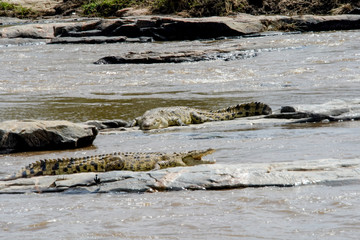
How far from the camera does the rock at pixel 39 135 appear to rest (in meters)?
6.75

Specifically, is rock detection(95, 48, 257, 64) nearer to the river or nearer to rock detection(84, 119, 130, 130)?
the river

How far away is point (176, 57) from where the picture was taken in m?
17.5

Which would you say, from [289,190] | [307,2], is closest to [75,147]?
[289,190]

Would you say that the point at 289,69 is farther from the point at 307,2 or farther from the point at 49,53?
the point at 307,2

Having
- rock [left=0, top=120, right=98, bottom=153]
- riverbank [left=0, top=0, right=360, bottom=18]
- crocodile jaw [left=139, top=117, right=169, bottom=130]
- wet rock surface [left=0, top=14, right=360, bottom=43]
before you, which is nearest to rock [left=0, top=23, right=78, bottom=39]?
wet rock surface [left=0, top=14, right=360, bottom=43]

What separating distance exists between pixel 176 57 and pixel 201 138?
10.6 metres

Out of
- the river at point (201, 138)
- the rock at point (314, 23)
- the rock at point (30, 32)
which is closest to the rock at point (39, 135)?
the river at point (201, 138)

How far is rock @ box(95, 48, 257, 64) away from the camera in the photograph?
57.4 feet

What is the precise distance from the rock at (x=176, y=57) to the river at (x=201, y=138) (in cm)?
63

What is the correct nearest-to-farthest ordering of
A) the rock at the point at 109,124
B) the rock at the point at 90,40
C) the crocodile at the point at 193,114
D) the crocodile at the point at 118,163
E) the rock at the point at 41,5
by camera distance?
1. the crocodile at the point at 118,163
2. the rock at the point at 109,124
3. the crocodile at the point at 193,114
4. the rock at the point at 90,40
5. the rock at the point at 41,5

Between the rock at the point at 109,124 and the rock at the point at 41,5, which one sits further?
the rock at the point at 41,5

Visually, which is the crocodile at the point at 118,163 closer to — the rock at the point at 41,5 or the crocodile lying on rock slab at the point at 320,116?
the crocodile lying on rock slab at the point at 320,116

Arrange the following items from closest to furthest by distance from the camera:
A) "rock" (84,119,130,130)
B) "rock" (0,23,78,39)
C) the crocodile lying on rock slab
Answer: the crocodile lying on rock slab, "rock" (84,119,130,130), "rock" (0,23,78,39)

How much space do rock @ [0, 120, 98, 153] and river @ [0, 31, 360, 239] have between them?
0.52ft
